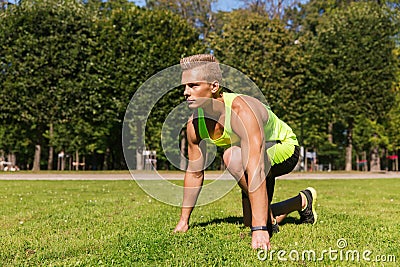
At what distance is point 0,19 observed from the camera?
31.2 m

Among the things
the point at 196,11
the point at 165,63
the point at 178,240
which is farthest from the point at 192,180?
the point at 196,11

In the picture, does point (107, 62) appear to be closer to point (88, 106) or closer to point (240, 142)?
point (88, 106)

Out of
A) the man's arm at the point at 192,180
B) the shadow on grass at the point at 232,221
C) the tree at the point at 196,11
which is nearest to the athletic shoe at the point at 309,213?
Answer: the shadow on grass at the point at 232,221

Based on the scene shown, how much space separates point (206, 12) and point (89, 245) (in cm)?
4118

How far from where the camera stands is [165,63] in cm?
3166

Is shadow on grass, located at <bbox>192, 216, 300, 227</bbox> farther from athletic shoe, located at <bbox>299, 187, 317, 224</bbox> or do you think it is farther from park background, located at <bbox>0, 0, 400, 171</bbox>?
park background, located at <bbox>0, 0, 400, 171</bbox>

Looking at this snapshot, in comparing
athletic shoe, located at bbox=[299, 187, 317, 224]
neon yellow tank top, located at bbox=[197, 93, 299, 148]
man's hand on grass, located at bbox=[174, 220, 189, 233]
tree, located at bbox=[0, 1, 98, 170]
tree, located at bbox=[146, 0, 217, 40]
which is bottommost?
man's hand on grass, located at bbox=[174, 220, 189, 233]

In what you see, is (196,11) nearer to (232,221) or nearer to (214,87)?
(232,221)

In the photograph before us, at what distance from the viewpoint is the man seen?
5008 mm

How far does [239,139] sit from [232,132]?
0.53 feet

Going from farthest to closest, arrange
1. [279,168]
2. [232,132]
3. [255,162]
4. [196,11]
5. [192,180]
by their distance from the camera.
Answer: [196,11] < [192,180] < [279,168] < [232,132] < [255,162]

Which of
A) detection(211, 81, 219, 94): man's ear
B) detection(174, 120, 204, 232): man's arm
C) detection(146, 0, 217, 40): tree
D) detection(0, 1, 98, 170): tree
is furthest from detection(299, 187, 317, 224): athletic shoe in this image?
detection(146, 0, 217, 40): tree

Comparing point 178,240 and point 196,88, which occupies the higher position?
point 196,88

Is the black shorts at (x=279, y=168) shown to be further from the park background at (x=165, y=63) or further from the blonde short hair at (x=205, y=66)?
the park background at (x=165, y=63)
